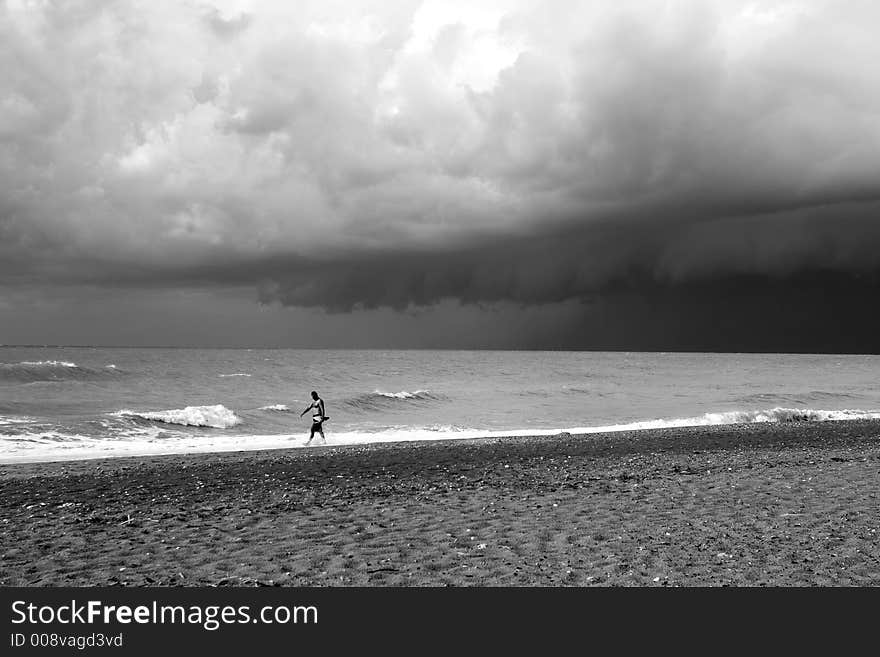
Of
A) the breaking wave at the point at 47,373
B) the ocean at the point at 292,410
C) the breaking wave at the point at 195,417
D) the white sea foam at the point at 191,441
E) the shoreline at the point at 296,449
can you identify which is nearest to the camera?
the shoreline at the point at 296,449

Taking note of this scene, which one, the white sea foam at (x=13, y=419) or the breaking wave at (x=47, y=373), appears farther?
the breaking wave at (x=47, y=373)

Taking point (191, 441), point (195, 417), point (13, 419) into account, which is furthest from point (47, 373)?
point (191, 441)

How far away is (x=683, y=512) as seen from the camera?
1148cm

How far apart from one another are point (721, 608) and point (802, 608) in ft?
2.81

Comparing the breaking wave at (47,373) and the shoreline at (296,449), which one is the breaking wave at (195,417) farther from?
the breaking wave at (47,373)

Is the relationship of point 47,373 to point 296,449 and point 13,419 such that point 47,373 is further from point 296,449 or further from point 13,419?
point 296,449

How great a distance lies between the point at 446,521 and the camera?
11.1 metres

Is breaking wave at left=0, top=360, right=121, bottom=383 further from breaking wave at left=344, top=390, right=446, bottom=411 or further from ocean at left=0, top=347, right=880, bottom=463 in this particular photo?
breaking wave at left=344, top=390, right=446, bottom=411

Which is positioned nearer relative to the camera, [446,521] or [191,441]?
[446,521]

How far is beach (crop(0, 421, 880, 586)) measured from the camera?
8.32m

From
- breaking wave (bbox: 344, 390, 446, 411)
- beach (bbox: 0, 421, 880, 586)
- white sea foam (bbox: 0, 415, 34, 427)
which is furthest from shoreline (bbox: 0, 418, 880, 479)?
breaking wave (bbox: 344, 390, 446, 411)

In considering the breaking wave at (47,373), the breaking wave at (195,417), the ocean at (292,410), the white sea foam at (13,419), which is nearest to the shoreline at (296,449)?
the ocean at (292,410)

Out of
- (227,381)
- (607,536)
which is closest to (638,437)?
(607,536)

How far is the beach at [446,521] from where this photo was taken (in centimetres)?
832
